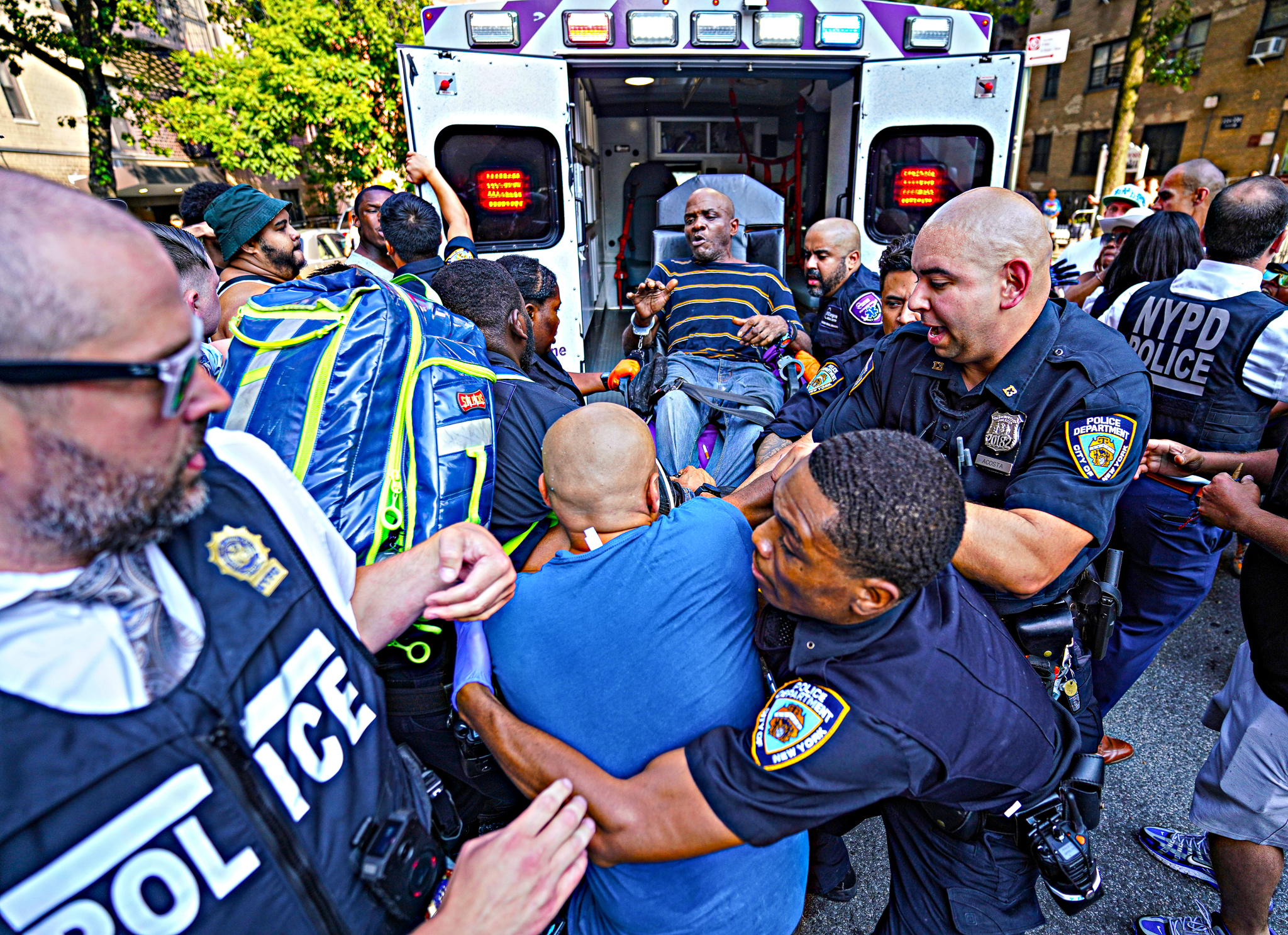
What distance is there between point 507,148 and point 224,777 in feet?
13.5

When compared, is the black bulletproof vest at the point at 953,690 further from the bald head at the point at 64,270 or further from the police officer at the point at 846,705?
the bald head at the point at 64,270

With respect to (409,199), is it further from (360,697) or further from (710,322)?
(360,697)

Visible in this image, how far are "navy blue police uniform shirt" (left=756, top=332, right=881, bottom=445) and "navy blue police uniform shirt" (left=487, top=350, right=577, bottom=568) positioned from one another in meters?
1.09

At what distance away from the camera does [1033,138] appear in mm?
24141

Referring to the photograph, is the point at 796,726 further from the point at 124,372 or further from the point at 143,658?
the point at 124,372

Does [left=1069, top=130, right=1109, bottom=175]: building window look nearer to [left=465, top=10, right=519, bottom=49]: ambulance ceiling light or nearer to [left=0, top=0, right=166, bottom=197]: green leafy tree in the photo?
[left=465, top=10, right=519, bottom=49]: ambulance ceiling light

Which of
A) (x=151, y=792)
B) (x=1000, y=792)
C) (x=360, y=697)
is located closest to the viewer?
(x=151, y=792)

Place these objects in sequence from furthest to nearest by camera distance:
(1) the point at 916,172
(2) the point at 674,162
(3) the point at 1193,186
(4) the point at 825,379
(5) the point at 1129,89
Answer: (5) the point at 1129,89
(2) the point at 674,162
(1) the point at 916,172
(3) the point at 1193,186
(4) the point at 825,379

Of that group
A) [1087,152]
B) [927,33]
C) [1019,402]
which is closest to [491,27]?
[927,33]

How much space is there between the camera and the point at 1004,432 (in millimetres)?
1771

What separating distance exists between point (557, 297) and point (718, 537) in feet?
6.88

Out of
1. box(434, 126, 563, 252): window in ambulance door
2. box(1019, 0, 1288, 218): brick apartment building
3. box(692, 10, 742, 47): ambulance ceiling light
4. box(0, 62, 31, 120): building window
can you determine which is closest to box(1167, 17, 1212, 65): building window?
box(1019, 0, 1288, 218): brick apartment building

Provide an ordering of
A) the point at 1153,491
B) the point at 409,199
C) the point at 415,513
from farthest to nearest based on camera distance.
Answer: the point at 409,199 → the point at 1153,491 → the point at 415,513

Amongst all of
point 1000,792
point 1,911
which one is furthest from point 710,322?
point 1,911
